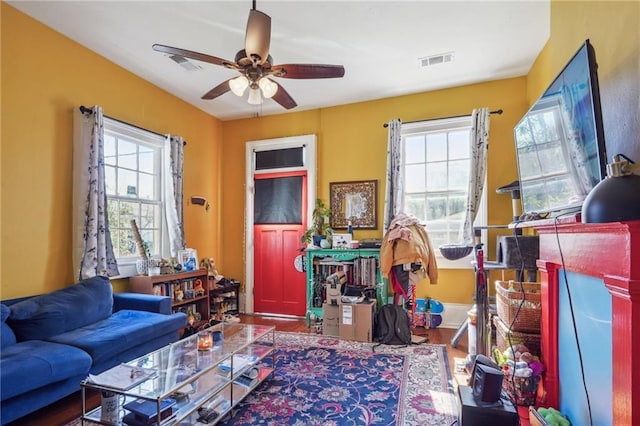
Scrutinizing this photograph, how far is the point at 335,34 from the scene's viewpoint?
2793 mm

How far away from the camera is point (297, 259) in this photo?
4363 millimetres

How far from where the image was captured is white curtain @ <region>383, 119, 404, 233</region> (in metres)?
3.81

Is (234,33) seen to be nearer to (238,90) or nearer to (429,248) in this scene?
(238,90)

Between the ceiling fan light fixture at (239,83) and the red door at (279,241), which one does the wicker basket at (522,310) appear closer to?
the ceiling fan light fixture at (239,83)

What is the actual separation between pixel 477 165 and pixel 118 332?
3798 millimetres

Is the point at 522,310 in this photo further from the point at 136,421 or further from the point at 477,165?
the point at 136,421

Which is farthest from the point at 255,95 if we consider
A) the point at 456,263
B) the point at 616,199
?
the point at 456,263

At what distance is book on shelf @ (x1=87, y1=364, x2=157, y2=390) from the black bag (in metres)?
2.27

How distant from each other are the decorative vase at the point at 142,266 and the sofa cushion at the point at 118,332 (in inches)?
23.4

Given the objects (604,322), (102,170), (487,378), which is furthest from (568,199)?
(102,170)

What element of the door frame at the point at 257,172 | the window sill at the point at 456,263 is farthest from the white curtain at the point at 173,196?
the window sill at the point at 456,263

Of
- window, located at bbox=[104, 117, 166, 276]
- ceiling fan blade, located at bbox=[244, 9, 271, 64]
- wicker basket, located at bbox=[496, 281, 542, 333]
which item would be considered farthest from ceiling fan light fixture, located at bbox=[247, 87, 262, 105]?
wicker basket, located at bbox=[496, 281, 542, 333]

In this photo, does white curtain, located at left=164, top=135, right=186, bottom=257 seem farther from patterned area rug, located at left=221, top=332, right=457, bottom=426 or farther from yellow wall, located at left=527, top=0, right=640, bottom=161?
yellow wall, located at left=527, top=0, right=640, bottom=161

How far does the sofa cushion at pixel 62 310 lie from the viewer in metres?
2.24
